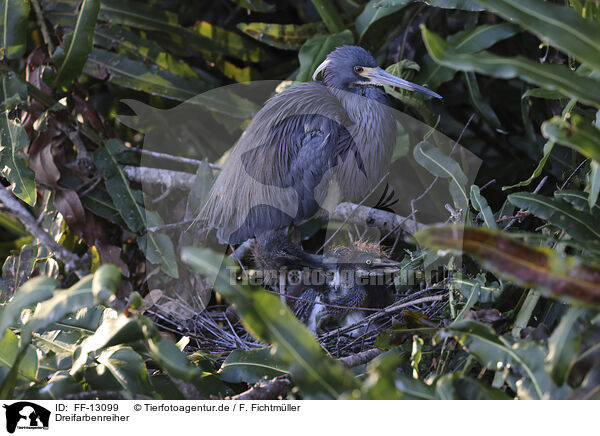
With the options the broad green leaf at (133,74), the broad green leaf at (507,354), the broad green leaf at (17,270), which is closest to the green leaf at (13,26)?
the broad green leaf at (133,74)

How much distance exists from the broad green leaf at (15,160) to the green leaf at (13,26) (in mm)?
295

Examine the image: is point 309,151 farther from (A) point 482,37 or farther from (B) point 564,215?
(B) point 564,215

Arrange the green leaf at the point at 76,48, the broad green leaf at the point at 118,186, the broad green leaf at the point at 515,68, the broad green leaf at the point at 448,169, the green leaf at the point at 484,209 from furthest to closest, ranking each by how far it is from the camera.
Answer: the broad green leaf at the point at 118,186
the green leaf at the point at 76,48
the broad green leaf at the point at 448,169
the green leaf at the point at 484,209
the broad green leaf at the point at 515,68

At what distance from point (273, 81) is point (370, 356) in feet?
6.05

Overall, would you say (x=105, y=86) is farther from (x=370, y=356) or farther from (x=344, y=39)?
(x=370, y=356)

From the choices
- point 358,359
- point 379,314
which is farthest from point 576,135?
point 379,314

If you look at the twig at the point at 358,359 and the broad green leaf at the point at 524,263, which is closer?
the broad green leaf at the point at 524,263

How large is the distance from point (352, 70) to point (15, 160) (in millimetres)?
1488

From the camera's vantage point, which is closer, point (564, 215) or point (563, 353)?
point (563, 353)

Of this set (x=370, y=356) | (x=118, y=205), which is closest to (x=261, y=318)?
(x=370, y=356)

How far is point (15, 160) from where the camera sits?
2248 millimetres

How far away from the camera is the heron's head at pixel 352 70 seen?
2.46m

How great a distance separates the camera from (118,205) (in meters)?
2.48

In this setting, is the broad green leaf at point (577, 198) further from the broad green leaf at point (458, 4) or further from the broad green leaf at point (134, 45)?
the broad green leaf at point (134, 45)
